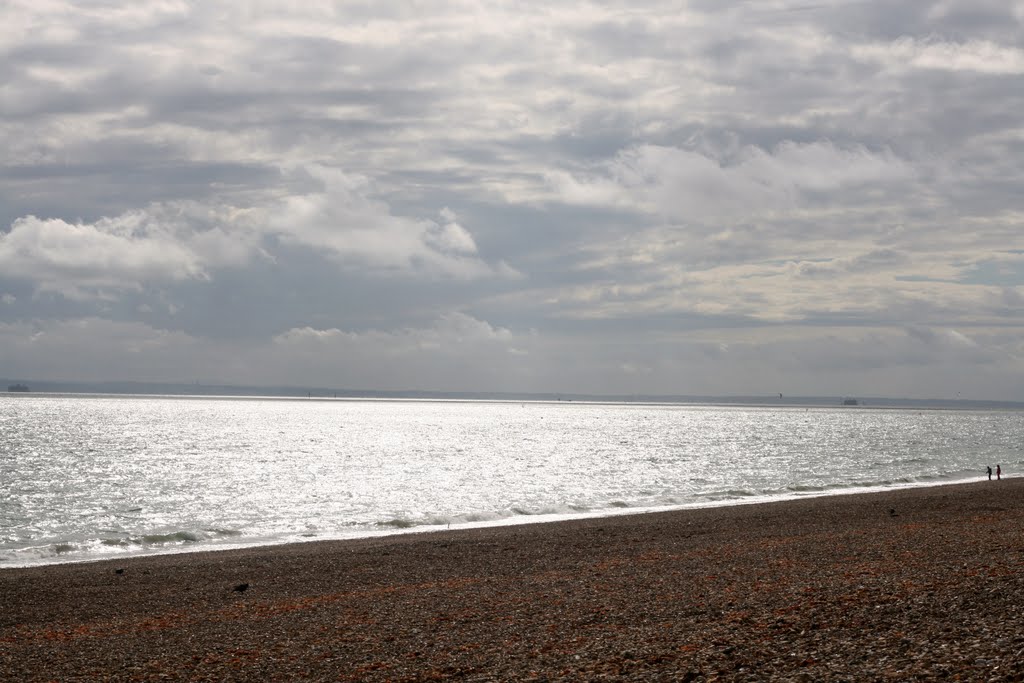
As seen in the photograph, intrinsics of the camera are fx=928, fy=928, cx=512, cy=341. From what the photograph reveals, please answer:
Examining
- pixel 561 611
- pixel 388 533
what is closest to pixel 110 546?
pixel 388 533

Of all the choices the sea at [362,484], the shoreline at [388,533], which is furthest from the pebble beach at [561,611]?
the sea at [362,484]

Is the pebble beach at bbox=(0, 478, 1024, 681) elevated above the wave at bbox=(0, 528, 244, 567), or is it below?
above

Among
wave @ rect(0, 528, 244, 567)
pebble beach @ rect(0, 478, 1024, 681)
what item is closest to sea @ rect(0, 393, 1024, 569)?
wave @ rect(0, 528, 244, 567)

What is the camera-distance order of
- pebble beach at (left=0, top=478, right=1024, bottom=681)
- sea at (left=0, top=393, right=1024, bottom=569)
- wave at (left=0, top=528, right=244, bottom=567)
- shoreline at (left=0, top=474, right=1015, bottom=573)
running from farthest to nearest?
sea at (left=0, top=393, right=1024, bottom=569), wave at (left=0, top=528, right=244, bottom=567), shoreline at (left=0, top=474, right=1015, bottom=573), pebble beach at (left=0, top=478, right=1024, bottom=681)

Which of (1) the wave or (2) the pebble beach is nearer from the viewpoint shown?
(2) the pebble beach

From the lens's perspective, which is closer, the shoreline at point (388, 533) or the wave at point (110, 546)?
the shoreline at point (388, 533)

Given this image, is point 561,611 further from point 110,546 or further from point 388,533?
point 110,546

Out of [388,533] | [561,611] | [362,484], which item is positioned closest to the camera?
[561,611]

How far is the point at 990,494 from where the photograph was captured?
41.8 meters

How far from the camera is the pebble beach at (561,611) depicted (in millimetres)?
12602

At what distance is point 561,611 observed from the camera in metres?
17.0

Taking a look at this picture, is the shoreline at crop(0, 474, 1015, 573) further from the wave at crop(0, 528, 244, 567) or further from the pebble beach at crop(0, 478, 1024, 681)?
the pebble beach at crop(0, 478, 1024, 681)

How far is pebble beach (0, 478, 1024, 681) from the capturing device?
1260 cm

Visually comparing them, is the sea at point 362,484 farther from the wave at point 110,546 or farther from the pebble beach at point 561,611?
the pebble beach at point 561,611
